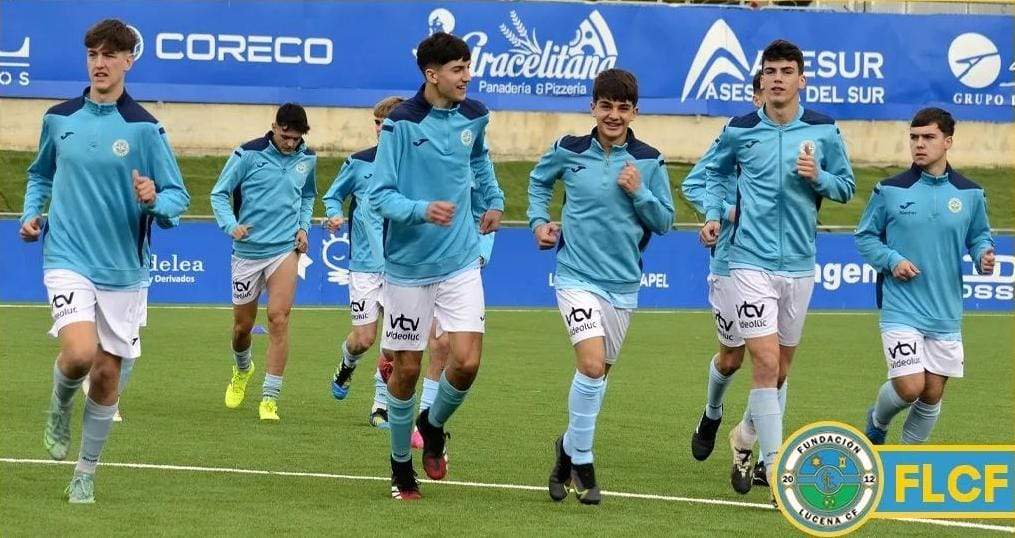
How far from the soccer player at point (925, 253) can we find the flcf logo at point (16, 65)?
25094 mm

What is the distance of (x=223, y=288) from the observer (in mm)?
24859

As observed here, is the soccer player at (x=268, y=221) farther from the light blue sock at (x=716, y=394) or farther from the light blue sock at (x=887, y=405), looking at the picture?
the light blue sock at (x=887, y=405)

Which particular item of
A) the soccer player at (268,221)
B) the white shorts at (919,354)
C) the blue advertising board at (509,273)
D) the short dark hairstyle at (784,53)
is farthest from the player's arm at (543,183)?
the blue advertising board at (509,273)

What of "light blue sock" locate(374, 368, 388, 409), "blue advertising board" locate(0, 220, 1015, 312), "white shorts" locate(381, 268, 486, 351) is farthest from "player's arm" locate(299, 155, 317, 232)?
"blue advertising board" locate(0, 220, 1015, 312)

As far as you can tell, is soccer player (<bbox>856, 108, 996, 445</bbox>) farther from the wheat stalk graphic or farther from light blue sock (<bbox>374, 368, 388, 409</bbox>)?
the wheat stalk graphic

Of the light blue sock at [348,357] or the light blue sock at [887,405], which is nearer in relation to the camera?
the light blue sock at [887,405]

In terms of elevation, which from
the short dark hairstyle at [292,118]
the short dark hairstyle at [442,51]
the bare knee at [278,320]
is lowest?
the bare knee at [278,320]

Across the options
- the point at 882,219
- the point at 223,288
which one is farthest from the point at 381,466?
the point at 223,288

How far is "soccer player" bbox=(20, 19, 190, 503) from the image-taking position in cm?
863

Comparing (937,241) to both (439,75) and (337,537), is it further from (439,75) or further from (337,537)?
(337,537)

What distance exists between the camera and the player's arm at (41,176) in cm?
879

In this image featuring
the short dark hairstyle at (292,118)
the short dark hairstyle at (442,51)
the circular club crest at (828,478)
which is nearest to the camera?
the circular club crest at (828,478)

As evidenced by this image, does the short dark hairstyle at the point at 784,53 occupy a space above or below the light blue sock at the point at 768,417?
above

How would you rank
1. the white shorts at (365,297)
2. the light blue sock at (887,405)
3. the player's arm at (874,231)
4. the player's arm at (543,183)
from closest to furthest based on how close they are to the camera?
the player's arm at (543,183), the player's arm at (874,231), the light blue sock at (887,405), the white shorts at (365,297)
